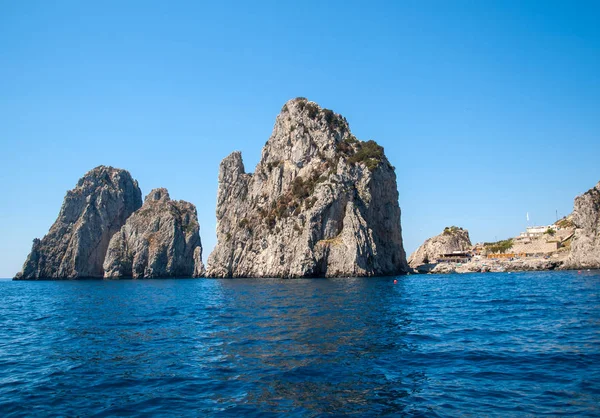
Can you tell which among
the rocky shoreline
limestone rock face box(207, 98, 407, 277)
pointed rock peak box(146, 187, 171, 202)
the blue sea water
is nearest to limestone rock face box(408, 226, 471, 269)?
the rocky shoreline

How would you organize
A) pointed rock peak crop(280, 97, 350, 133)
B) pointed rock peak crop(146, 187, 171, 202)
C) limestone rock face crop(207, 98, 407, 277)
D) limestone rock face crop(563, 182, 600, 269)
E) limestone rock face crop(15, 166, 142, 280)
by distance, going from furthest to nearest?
pointed rock peak crop(146, 187, 171, 202) → limestone rock face crop(15, 166, 142, 280) → pointed rock peak crop(280, 97, 350, 133) → limestone rock face crop(207, 98, 407, 277) → limestone rock face crop(563, 182, 600, 269)

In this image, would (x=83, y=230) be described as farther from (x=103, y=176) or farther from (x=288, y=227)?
(x=288, y=227)

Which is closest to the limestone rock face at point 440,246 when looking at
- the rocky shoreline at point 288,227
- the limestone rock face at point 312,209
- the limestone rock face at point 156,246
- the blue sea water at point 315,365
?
the rocky shoreline at point 288,227

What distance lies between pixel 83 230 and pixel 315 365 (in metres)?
173

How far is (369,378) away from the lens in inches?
595

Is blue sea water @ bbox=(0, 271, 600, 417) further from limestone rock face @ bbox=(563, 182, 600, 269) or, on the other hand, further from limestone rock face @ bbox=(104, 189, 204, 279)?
limestone rock face @ bbox=(104, 189, 204, 279)

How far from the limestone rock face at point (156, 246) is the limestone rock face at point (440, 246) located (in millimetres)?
82622

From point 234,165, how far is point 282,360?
147022 millimetres

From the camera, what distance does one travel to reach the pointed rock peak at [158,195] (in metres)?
183

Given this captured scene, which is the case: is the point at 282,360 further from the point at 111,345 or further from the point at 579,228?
the point at 579,228

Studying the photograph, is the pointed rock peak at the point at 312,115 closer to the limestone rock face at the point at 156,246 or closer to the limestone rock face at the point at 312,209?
the limestone rock face at the point at 312,209

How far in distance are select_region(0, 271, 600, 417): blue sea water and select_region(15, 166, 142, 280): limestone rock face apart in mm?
150423

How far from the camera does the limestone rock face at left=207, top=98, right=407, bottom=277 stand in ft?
325

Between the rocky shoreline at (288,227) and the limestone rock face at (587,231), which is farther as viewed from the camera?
the rocky shoreline at (288,227)
